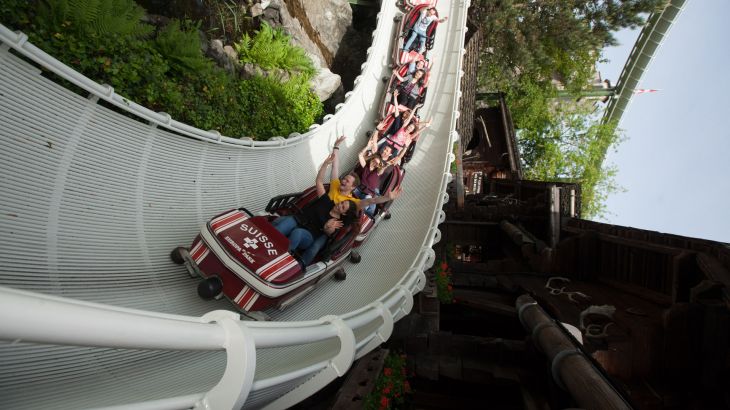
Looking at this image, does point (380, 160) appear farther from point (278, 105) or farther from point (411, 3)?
point (411, 3)

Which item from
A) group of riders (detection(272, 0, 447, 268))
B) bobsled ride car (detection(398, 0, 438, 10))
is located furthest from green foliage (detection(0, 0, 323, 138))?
bobsled ride car (detection(398, 0, 438, 10))

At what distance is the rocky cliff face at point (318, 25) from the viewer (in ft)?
24.5

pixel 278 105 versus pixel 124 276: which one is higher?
pixel 278 105

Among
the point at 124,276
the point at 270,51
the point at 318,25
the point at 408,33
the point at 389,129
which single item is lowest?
the point at 124,276

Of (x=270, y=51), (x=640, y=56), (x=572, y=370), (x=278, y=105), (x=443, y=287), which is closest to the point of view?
(x=572, y=370)

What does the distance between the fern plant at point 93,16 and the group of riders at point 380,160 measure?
2603mm

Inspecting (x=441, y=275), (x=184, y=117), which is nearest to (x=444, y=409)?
(x=441, y=275)

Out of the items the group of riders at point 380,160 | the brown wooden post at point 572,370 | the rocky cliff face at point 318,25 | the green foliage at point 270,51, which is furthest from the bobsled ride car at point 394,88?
the brown wooden post at point 572,370

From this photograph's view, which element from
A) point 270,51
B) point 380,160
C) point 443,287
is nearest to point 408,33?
point 270,51

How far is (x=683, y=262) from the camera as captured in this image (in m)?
2.96

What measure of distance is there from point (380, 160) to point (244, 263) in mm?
3283

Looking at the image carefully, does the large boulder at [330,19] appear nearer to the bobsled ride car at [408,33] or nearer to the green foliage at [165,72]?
the bobsled ride car at [408,33]

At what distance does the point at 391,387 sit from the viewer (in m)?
3.80

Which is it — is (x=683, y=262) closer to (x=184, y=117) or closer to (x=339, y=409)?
(x=339, y=409)
